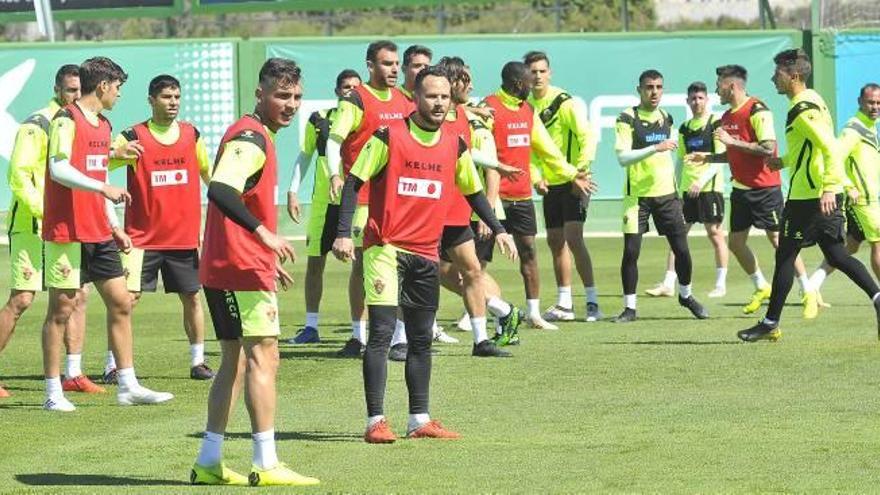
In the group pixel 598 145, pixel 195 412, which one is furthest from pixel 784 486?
pixel 598 145

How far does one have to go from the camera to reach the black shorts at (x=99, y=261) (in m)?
12.8

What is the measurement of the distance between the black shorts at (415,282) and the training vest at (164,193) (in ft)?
10.9

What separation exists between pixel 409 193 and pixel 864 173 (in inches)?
310

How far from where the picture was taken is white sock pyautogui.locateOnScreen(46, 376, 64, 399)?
12.6 metres

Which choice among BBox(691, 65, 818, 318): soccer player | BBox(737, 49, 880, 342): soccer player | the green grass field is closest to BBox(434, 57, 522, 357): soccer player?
the green grass field

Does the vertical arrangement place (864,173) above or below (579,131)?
below

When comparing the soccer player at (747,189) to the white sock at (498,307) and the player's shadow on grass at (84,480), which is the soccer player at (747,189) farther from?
the player's shadow on grass at (84,480)

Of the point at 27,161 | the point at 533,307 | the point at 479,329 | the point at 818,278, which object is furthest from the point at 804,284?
the point at 27,161

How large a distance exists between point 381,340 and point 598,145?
60.1 ft

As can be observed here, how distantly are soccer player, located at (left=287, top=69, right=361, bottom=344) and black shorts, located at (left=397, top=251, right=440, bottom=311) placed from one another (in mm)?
4998

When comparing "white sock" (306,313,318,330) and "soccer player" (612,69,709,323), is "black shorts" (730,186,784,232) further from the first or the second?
"white sock" (306,313,318,330)

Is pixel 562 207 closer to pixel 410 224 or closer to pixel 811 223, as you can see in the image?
pixel 811 223

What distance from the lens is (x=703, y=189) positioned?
21.2 metres

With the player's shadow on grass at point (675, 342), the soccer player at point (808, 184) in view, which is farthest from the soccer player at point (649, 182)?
the soccer player at point (808, 184)
